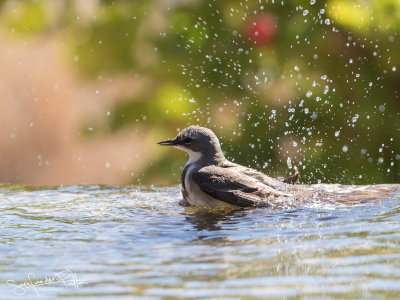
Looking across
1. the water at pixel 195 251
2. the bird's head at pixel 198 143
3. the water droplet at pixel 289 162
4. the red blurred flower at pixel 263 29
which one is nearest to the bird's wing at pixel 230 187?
the water at pixel 195 251

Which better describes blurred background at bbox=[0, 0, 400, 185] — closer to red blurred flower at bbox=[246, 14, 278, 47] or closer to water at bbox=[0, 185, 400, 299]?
red blurred flower at bbox=[246, 14, 278, 47]

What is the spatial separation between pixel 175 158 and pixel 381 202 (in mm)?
2825

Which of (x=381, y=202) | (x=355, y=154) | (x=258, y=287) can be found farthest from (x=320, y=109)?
(x=258, y=287)

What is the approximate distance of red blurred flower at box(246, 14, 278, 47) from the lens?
723 centimetres

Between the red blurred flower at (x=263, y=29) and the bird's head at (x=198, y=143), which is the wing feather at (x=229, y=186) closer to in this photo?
the bird's head at (x=198, y=143)

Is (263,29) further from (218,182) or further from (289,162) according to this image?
(218,182)

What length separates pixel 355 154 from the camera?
7.42m

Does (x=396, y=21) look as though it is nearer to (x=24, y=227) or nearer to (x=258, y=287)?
(x=24, y=227)

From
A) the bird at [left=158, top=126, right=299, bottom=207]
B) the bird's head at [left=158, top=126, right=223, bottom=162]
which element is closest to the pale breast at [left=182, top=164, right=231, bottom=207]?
the bird at [left=158, top=126, right=299, bottom=207]

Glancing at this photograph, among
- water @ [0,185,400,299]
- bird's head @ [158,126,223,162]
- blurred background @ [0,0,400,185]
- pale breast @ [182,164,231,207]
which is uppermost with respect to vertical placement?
blurred background @ [0,0,400,185]

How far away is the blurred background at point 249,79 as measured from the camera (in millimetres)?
7246

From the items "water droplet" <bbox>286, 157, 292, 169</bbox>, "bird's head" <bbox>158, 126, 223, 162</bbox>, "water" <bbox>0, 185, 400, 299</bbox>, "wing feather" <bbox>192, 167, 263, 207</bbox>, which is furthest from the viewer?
"water droplet" <bbox>286, 157, 292, 169</bbox>

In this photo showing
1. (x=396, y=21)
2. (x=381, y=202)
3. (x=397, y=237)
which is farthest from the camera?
(x=396, y=21)

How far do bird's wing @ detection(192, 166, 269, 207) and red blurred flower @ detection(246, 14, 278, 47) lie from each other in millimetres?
1943
